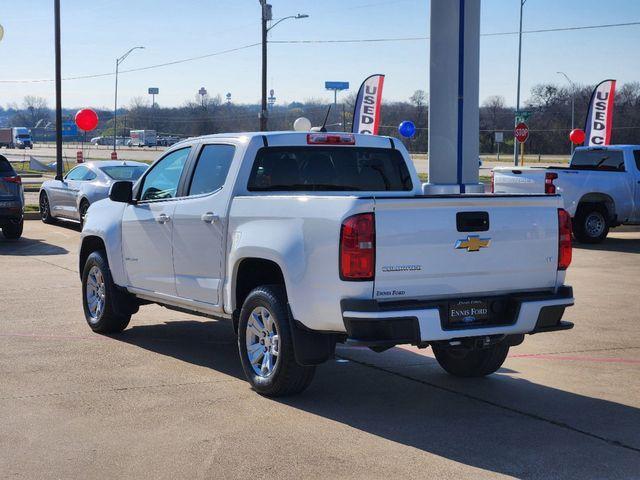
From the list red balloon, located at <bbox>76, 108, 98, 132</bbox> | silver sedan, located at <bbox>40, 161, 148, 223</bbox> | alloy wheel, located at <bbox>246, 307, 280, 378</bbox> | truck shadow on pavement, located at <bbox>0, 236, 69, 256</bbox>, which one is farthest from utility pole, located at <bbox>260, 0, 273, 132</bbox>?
alloy wheel, located at <bbox>246, 307, 280, 378</bbox>

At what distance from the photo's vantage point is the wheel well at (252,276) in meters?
7.16

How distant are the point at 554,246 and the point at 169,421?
2.97 m

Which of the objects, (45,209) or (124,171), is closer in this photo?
(124,171)

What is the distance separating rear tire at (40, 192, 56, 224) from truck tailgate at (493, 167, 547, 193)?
10346mm

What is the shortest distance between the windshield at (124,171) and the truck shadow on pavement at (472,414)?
37.9ft

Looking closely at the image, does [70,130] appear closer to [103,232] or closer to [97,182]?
[97,182]

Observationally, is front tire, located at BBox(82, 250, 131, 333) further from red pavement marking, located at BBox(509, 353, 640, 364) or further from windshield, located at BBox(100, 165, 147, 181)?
windshield, located at BBox(100, 165, 147, 181)

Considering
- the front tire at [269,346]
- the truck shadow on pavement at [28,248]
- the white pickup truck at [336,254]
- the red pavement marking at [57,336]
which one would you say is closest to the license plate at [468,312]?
the white pickup truck at [336,254]

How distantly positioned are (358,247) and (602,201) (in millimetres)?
14669

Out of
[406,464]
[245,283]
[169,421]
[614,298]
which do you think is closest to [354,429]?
[406,464]

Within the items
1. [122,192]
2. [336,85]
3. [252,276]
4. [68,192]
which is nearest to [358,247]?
[252,276]

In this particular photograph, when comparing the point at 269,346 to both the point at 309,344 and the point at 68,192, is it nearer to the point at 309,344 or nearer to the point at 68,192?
the point at 309,344

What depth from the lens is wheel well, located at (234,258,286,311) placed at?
7.16 metres

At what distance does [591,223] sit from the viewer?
769 inches
